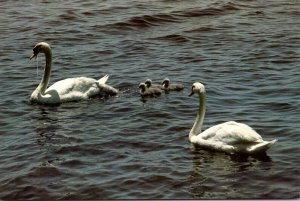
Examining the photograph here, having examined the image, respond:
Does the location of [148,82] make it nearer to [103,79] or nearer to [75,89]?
[103,79]

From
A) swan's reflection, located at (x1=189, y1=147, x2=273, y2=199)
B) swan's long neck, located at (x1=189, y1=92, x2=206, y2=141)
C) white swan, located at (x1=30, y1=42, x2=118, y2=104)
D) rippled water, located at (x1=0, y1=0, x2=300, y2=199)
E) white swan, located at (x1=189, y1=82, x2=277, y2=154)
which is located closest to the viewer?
swan's reflection, located at (x1=189, y1=147, x2=273, y2=199)

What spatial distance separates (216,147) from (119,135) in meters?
2.01

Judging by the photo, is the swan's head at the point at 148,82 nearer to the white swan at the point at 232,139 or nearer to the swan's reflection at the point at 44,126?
the swan's reflection at the point at 44,126

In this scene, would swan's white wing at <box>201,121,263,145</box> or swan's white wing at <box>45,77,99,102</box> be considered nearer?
swan's white wing at <box>201,121,263,145</box>

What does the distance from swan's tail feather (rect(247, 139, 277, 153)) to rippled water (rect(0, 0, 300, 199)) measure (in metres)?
0.18

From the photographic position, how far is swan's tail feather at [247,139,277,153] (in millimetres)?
11431

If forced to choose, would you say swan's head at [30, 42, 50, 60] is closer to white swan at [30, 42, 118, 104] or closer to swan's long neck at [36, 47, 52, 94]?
swan's long neck at [36, 47, 52, 94]

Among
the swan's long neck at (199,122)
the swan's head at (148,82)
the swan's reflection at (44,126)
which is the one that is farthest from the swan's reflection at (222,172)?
the swan's head at (148,82)

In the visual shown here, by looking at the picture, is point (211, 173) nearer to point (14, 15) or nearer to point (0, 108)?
point (0, 108)

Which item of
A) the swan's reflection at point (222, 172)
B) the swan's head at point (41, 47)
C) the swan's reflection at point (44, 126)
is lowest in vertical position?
the swan's reflection at point (44, 126)

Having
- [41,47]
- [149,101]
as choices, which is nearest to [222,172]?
[149,101]

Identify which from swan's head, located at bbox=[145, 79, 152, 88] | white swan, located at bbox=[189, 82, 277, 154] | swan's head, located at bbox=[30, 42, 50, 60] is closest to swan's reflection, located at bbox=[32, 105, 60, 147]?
swan's head, located at bbox=[30, 42, 50, 60]

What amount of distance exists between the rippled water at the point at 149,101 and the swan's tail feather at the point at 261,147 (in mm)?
175

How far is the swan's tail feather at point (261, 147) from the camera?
1143 cm
